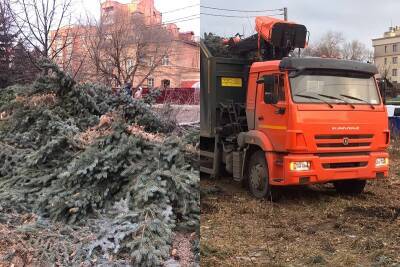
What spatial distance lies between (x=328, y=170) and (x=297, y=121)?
64 centimetres

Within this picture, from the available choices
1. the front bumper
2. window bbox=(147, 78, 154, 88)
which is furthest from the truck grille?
window bbox=(147, 78, 154, 88)

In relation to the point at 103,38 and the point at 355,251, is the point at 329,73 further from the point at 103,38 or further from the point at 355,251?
the point at 103,38

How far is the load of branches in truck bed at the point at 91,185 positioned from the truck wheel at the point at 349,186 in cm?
156

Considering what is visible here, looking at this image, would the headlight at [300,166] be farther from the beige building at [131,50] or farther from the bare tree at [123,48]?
the bare tree at [123,48]

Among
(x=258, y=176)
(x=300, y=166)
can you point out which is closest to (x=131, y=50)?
(x=258, y=176)

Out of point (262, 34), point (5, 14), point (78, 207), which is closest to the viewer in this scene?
point (262, 34)

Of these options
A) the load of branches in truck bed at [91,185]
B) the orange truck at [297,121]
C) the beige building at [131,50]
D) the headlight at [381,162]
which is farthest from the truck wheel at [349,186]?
the beige building at [131,50]

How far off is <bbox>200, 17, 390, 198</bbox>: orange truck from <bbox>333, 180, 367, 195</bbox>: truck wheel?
0.4 inches

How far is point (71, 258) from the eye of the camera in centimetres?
450

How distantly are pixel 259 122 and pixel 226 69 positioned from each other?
697 millimetres

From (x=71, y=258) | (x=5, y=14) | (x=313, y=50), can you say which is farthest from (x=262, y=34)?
(x=5, y=14)

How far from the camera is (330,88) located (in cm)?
557

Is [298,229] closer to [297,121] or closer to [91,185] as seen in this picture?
[297,121]

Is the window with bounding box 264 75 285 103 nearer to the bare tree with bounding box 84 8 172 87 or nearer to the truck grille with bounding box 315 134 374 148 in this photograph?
the truck grille with bounding box 315 134 374 148
